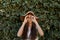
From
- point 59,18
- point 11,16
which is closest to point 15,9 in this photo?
point 11,16

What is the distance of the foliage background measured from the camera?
5.32m

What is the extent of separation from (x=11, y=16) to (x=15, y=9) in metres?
0.17

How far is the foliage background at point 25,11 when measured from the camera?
17.5ft

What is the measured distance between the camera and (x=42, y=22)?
536cm

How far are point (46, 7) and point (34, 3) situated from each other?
26cm

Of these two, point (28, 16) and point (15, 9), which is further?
point (15, 9)

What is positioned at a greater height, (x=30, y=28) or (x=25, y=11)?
(x=25, y=11)

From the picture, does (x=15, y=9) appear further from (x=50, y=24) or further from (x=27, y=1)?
(x=50, y=24)

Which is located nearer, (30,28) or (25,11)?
(30,28)

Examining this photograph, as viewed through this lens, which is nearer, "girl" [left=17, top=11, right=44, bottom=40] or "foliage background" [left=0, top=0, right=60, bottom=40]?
"girl" [left=17, top=11, right=44, bottom=40]

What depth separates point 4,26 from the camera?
210 inches

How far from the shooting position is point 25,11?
534 centimetres

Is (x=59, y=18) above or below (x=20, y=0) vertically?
below

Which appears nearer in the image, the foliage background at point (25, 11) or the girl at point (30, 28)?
the girl at point (30, 28)
